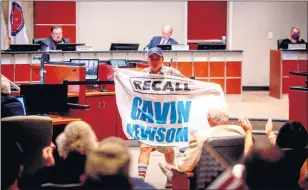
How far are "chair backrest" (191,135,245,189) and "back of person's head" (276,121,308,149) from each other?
0.93 feet

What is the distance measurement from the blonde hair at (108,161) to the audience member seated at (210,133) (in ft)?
7.14

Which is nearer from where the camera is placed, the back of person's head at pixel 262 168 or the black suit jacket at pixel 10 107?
the back of person's head at pixel 262 168

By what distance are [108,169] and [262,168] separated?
74cm

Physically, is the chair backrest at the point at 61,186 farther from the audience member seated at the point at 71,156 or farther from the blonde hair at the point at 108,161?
the blonde hair at the point at 108,161

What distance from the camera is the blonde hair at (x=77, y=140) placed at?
4.28 meters

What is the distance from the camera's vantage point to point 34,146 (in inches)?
220

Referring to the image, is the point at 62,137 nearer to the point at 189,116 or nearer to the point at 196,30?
the point at 189,116

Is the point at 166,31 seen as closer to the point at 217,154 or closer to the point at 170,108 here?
the point at 170,108

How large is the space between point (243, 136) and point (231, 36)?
11987mm

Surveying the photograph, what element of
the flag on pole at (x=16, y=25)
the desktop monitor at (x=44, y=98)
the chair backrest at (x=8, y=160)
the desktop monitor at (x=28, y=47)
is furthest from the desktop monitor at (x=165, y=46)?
the chair backrest at (x=8, y=160)

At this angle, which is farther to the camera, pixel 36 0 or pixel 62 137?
pixel 36 0

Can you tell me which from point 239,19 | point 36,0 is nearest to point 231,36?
point 239,19

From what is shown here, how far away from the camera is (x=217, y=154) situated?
4.91 m

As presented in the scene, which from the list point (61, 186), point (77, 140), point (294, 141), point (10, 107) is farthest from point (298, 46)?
point (61, 186)
